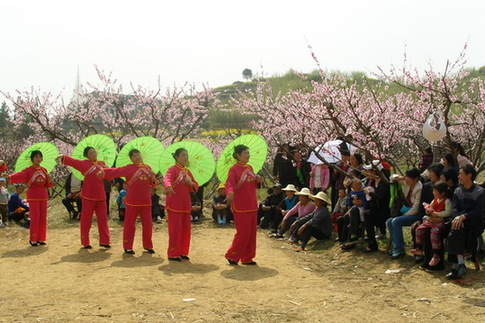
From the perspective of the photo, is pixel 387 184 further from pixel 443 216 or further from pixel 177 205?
pixel 177 205

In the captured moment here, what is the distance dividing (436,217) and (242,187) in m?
2.74

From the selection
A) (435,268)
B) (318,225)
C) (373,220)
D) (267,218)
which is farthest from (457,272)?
(267,218)

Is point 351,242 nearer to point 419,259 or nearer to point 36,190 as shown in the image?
point 419,259

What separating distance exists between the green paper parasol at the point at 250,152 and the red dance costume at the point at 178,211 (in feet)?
1.94

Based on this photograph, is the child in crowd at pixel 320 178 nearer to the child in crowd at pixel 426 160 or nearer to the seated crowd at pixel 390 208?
the seated crowd at pixel 390 208

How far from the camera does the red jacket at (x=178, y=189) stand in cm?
802

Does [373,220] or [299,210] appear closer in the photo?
[373,220]

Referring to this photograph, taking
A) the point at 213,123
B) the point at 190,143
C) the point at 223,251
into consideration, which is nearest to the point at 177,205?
the point at 190,143

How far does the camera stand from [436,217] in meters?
6.74

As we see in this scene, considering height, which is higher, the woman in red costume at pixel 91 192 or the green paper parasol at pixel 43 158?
the green paper parasol at pixel 43 158

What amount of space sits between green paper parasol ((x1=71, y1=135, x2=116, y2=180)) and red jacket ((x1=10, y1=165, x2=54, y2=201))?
732mm

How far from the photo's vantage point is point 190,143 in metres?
8.41

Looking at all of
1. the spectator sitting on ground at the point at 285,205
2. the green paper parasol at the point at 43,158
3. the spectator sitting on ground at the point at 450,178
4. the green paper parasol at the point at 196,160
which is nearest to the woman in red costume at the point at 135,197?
the green paper parasol at the point at 196,160

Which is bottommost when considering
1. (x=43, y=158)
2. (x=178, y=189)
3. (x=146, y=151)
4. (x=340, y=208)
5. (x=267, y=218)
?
(x=267, y=218)
